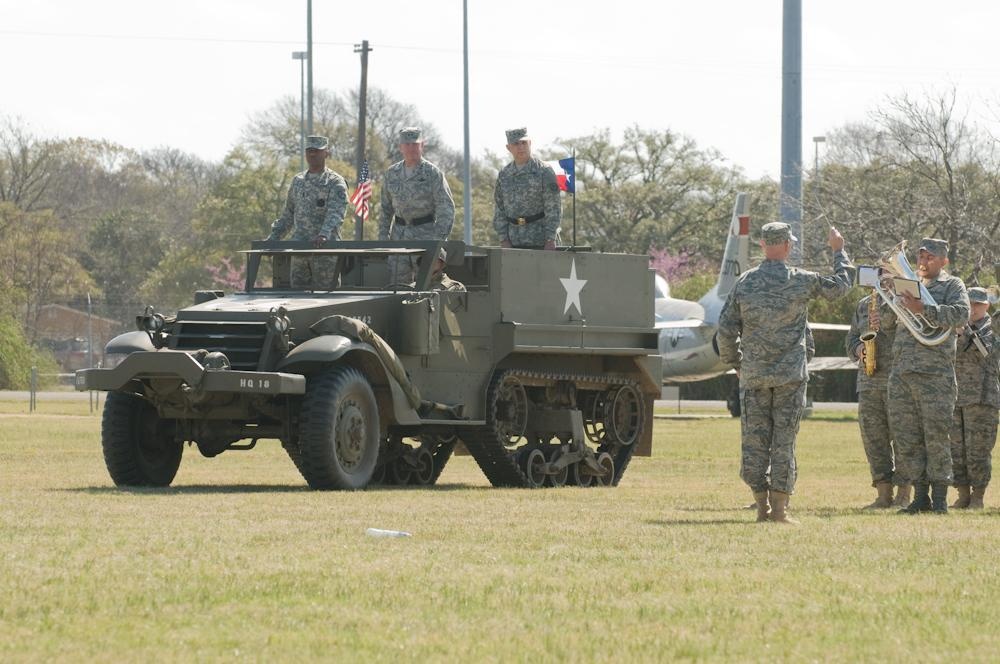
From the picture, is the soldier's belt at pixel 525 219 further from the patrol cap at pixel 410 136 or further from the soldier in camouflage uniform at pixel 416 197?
the patrol cap at pixel 410 136

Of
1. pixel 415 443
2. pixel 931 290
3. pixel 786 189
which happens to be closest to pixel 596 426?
pixel 415 443

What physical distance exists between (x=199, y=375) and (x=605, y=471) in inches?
195

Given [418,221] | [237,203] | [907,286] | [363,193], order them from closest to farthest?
[907,286]
[418,221]
[363,193]
[237,203]

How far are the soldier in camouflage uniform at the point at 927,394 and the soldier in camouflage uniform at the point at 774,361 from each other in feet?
4.74

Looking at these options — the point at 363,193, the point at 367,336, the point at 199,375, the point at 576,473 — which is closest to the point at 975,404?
the point at 576,473

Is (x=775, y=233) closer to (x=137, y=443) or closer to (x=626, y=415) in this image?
(x=137, y=443)

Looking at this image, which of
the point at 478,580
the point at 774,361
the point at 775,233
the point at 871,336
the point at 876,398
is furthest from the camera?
the point at 876,398

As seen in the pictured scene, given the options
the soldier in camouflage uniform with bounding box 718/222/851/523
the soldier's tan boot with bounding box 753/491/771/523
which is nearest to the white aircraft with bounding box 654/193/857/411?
the soldier in camouflage uniform with bounding box 718/222/851/523

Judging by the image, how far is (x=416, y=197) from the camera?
18.0 m

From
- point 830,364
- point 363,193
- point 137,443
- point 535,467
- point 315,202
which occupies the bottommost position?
point 830,364

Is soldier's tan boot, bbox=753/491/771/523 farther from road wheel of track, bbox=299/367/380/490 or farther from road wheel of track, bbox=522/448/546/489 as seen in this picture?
road wheel of track, bbox=522/448/546/489

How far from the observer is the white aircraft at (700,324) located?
4575 centimetres

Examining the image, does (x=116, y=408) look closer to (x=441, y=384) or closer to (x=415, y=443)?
(x=441, y=384)

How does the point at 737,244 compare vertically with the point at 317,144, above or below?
below
